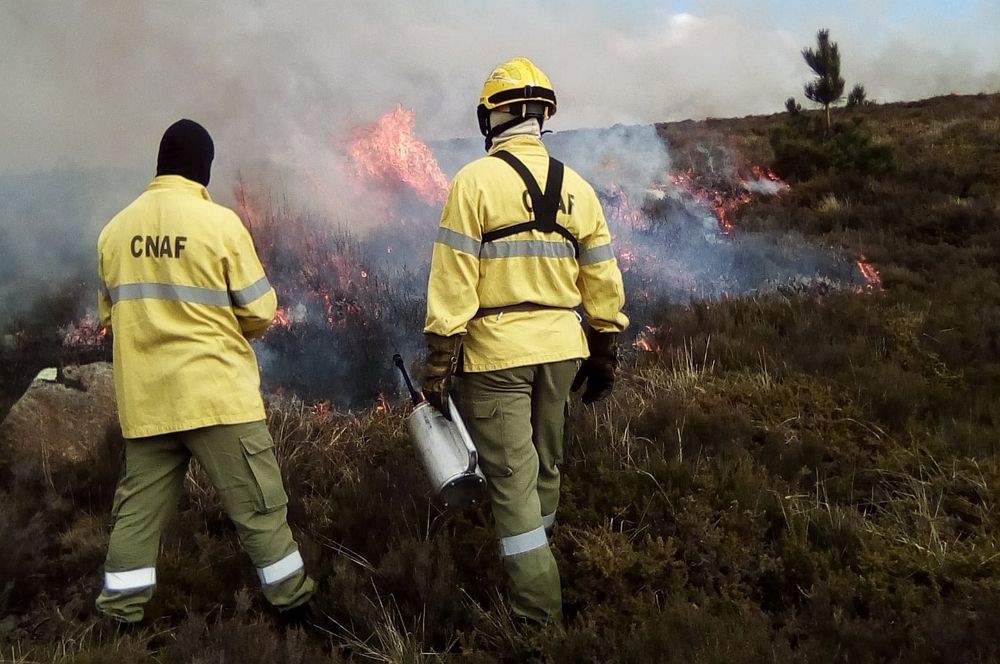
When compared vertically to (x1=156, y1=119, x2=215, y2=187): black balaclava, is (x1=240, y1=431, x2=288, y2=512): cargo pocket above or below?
below

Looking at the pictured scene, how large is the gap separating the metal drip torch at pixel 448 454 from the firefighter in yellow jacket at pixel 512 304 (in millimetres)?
71

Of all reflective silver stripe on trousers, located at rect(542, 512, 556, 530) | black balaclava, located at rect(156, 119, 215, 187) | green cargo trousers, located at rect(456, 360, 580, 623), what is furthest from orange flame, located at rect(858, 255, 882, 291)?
black balaclava, located at rect(156, 119, 215, 187)

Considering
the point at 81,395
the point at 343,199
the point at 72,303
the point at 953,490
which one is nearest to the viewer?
the point at 953,490

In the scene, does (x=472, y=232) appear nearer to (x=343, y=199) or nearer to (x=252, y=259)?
(x=252, y=259)

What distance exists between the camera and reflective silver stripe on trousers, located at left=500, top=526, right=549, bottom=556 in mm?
2832

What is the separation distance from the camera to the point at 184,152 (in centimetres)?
289

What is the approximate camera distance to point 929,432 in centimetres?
447

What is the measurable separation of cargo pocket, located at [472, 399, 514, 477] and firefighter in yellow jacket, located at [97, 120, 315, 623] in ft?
2.87

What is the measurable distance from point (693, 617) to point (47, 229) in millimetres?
8992

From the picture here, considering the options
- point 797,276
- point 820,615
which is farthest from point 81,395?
point 797,276

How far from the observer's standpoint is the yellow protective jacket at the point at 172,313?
2.74 m

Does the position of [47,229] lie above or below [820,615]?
above

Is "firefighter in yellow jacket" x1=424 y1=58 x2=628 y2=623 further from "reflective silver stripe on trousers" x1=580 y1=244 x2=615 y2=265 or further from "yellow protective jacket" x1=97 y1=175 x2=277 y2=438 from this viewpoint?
"yellow protective jacket" x1=97 y1=175 x2=277 y2=438

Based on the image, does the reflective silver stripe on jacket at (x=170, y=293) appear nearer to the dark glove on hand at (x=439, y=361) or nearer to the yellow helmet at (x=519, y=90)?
the dark glove on hand at (x=439, y=361)
